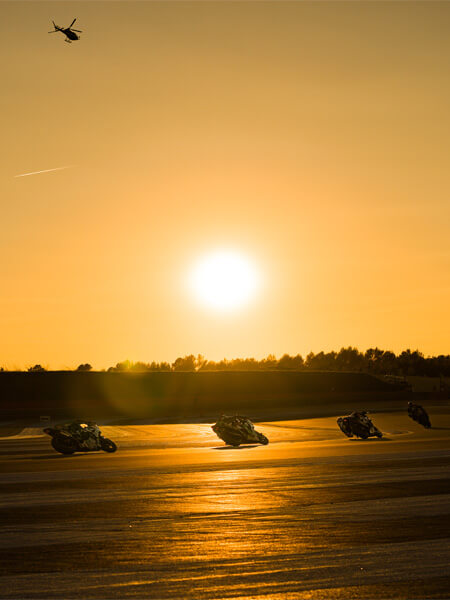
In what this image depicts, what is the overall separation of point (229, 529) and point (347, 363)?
177 meters

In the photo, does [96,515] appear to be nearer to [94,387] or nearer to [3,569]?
[3,569]

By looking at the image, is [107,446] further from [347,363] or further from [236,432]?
[347,363]

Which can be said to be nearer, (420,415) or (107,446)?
(107,446)

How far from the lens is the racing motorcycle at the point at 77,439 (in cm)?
3434

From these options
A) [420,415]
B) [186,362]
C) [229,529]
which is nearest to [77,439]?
[229,529]

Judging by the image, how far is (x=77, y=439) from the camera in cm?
3475

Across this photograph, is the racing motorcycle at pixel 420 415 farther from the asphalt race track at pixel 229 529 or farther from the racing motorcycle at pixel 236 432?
the asphalt race track at pixel 229 529

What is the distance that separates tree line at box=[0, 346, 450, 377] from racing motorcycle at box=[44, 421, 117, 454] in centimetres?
13118

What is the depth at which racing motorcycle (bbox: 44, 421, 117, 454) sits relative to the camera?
113 feet

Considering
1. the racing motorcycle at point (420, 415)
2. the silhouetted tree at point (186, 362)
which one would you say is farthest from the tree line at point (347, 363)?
the racing motorcycle at point (420, 415)

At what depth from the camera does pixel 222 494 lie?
19.1 m

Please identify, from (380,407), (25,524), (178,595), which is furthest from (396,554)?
(380,407)

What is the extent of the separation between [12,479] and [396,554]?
46.9 feet

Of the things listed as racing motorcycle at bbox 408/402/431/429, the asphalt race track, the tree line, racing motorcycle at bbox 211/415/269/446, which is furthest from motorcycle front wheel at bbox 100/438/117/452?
the tree line
